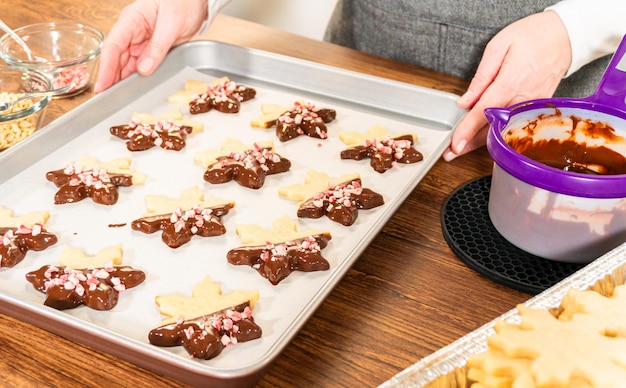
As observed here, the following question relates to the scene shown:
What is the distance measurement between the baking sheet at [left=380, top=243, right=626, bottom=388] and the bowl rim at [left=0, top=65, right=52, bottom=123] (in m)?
0.95

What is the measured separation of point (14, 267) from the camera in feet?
3.72

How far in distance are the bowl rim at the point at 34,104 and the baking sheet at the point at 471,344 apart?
3.10ft

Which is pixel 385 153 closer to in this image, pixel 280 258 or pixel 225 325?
pixel 280 258

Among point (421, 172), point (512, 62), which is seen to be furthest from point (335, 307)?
point (512, 62)

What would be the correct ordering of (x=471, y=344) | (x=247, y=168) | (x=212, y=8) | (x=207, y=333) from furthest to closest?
(x=212, y=8) → (x=247, y=168) → (x=207, y=333) → (x=471, y=344)

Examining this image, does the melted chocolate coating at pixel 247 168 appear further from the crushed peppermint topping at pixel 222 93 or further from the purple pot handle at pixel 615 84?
the purple pot handle at pixel 615 84

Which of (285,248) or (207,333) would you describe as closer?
(207,333)

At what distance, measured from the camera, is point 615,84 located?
1.19 meters

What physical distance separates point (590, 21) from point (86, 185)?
104 cm

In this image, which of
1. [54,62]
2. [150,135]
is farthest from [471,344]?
[54,62]

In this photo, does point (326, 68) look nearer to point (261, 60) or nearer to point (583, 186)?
point (261, 60)

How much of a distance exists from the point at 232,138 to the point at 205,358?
2.19 ft

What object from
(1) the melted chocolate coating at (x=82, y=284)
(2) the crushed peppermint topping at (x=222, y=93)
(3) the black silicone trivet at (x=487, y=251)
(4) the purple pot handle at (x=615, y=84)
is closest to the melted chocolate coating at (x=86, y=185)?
(1) the melted chocolate coating at (x=82, y=284)

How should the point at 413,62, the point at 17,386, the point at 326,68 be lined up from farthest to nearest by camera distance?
the point at 413,62, the point at 326,68, the point at 17,386
